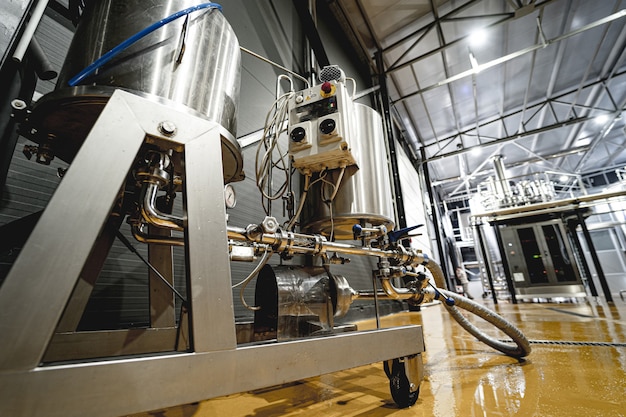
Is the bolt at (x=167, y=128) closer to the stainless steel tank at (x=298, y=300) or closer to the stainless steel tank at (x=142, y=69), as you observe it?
the stainless steel tank at (x=142, y=69)

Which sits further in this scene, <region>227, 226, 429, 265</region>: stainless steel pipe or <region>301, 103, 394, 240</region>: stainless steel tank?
<region>301, 103, 394, 240</region>: stainless steel tank

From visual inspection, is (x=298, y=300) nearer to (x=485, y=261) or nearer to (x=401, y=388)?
(x=401, y=388)

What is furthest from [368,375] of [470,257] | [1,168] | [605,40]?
[470,257]

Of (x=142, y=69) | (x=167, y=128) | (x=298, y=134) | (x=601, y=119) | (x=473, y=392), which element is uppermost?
(x=601, y=119)

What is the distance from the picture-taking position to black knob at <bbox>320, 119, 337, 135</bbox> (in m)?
0.96

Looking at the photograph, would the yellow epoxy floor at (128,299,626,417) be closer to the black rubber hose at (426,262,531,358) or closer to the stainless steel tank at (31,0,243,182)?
the black rubber hose at (426,262,531,358)

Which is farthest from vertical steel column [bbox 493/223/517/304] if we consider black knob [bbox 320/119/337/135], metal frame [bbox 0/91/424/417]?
metal frame [bbox 0/91/424/417]

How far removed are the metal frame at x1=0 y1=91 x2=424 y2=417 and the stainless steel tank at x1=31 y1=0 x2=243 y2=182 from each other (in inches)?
5.0

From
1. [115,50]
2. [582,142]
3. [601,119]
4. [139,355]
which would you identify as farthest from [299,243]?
[582,142]

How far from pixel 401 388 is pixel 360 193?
2.17ft

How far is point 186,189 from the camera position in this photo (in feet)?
1.57

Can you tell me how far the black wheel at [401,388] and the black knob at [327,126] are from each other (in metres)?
0.76

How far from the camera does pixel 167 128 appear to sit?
48cm

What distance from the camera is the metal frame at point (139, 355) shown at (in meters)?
0.29
